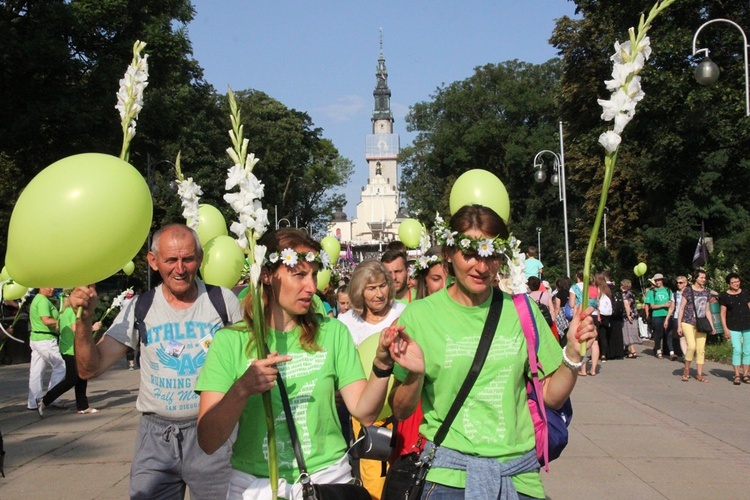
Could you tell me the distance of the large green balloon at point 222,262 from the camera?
621 cm

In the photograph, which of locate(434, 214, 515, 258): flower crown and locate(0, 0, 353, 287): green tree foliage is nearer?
locate(434, 214, 515, 258): flower crown

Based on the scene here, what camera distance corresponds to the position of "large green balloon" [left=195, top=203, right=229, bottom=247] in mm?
7496

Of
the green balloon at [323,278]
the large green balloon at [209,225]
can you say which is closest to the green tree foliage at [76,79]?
the green balloon at [323,278]

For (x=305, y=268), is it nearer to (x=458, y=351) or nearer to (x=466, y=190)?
(x=458, y=351)

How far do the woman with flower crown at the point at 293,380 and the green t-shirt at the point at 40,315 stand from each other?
9114 mm

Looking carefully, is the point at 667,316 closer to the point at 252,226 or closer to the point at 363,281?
the point at 363,281

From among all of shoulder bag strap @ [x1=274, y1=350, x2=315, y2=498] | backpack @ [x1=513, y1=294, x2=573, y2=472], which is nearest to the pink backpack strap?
backpack @ [x1=513, y1=294, x2=573, y2=472]

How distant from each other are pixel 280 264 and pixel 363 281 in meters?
2.74

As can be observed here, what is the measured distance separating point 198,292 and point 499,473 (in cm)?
202

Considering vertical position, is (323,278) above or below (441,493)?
above

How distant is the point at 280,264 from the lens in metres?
3.37

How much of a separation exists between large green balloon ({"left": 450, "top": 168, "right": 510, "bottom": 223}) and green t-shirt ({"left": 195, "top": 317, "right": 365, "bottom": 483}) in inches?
102

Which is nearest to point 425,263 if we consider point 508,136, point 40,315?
point 40,315

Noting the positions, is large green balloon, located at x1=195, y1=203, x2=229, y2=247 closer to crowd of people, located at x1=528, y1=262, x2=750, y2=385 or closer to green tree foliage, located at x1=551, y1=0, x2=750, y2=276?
crowd of people, located at x1=528, y1=262, x2=750, y2=385
